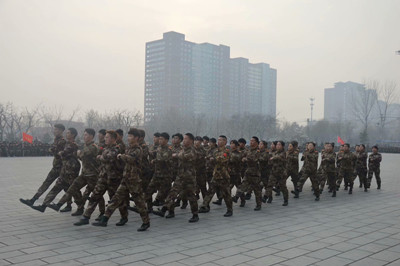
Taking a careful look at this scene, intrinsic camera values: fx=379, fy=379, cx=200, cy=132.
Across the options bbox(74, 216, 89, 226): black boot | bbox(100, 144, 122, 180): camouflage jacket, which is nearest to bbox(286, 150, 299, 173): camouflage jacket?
bbox(100, 144, 122, 180): camouflage jacket

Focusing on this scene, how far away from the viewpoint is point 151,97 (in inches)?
3578

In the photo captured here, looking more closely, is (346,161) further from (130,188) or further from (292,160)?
(130,188)

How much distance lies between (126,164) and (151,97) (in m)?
85.9

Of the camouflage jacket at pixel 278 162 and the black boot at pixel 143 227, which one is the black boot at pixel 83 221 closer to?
the black boot at pixel 143 227

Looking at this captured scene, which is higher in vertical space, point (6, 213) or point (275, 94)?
point (275, 94)

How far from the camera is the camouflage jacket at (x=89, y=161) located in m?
6.85

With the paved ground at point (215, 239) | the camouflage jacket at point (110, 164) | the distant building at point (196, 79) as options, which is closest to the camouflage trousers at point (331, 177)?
the paved ground at point (215, 239)

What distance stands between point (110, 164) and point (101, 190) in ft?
1.46

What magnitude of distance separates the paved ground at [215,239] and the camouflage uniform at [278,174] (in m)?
0.65

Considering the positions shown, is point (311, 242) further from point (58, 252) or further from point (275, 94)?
point (275, 94)

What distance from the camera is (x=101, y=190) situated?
6.19m

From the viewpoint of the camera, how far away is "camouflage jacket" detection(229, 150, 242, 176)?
8555mm

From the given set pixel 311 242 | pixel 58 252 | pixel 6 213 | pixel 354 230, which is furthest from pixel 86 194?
pixel 354 230

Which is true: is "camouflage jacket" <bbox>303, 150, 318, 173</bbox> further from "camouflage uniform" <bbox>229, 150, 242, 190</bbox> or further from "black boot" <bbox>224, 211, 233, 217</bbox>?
"black boot" <bbox>224, 211, 233, 217</bbox>
